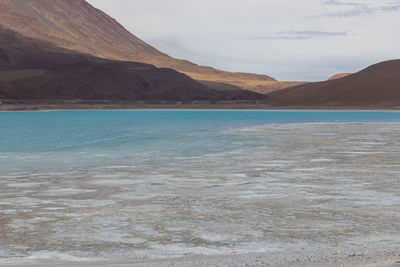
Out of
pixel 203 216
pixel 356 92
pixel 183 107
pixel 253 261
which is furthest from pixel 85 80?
pixel 253 261

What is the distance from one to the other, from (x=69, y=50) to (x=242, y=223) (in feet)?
583

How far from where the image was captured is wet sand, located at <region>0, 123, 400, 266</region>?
6.45 meters

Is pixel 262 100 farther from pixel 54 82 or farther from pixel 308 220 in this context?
pixel 308 220

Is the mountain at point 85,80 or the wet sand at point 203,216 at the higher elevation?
the mountain at point 85,80

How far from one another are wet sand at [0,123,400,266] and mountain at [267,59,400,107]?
4786 inches

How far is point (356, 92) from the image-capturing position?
141 m

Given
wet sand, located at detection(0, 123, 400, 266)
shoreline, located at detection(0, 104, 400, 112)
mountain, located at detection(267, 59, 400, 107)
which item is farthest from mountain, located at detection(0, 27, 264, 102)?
wet sand, located at detection(0, 123, 400, 266)

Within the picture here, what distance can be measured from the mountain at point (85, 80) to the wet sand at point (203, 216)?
119684 millimetres

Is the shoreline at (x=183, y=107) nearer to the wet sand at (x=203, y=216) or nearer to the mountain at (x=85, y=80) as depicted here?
the mountain at (x=85, y=80)

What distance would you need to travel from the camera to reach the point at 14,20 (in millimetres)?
199625

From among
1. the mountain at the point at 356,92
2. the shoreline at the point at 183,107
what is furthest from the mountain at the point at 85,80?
the mountain at the point at 356,92

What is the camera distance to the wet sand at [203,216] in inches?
254

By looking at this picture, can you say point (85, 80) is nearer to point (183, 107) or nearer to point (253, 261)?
point (183, 107)

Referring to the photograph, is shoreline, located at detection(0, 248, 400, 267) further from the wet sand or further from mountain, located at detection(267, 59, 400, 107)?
mountain, located at detection(267, 59, 400, 107)
